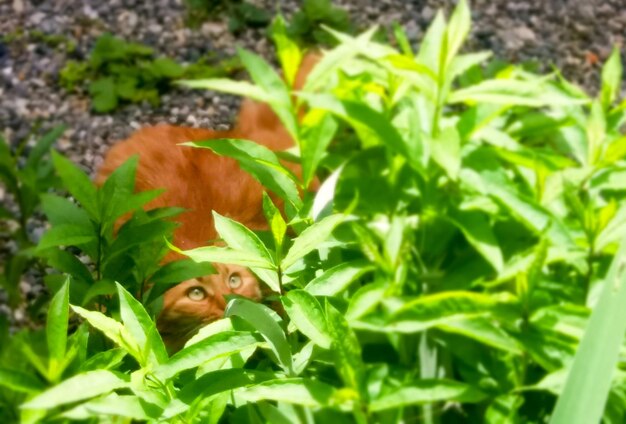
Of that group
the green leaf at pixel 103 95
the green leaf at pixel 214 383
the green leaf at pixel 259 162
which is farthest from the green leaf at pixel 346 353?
the green leaf at pixel 103 95

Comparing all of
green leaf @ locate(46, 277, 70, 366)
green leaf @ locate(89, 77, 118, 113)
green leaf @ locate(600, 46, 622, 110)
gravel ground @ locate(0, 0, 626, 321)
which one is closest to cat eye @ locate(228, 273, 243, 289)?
green leaf @ locate(46, 277, 70, 366)

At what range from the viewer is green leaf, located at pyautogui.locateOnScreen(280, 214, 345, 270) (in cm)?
76

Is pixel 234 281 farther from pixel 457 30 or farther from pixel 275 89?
pixel 457 30

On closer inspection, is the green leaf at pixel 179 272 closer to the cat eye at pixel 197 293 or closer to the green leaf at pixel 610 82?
the cat eye at pixel 197 293

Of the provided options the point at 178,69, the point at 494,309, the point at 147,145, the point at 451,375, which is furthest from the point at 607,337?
the point at 178,69

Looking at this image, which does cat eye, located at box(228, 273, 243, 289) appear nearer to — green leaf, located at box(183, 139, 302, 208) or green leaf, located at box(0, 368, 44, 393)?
green leaf, located at box(183, 139, 302, 208)

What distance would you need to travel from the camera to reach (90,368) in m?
0.74

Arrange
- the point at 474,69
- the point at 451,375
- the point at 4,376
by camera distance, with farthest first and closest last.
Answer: the point at 474,69 → the point at 451,375 → the point at 4,376

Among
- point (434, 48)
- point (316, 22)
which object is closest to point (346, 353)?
point (434, 48)

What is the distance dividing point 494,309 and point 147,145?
2.37ft

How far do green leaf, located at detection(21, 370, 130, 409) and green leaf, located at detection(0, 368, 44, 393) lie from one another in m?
0.02

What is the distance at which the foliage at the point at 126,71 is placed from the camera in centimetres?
239

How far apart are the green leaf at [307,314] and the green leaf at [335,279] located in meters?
0.06

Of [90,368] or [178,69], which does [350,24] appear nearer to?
[178,69]
